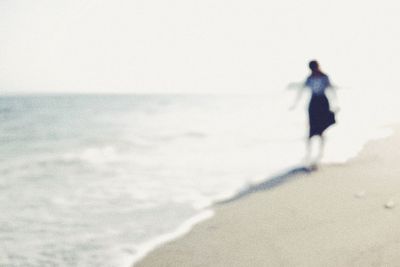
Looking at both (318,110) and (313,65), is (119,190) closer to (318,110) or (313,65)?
(318,110)

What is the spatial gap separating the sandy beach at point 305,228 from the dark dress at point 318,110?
55.7 inches

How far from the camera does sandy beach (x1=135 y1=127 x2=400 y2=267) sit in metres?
3.43

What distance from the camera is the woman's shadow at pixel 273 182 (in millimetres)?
6118

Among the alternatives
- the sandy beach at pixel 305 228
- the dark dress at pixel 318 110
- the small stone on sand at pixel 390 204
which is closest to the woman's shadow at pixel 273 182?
the sandy beach at pixel 305 228

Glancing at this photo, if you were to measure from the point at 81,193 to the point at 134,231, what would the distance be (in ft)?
8.78

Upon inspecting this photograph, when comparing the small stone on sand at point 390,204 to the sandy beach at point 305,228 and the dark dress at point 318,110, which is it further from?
the dark dress at point 318,110

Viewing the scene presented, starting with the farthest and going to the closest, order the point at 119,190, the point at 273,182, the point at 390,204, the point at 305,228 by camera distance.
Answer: the point at 119,190, the point at 273,182, the point at 390,204, the point at 305,228

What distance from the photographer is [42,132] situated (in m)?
21.9

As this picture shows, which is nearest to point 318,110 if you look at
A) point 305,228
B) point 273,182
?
point 273,182

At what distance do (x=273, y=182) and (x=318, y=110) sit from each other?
5.63ft

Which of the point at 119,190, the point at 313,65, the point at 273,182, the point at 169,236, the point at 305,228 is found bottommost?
the point at 305,228

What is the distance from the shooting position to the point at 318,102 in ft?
24.2

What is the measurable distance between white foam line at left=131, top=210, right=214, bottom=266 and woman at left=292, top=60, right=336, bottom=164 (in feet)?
9.35

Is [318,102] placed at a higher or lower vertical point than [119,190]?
higher
